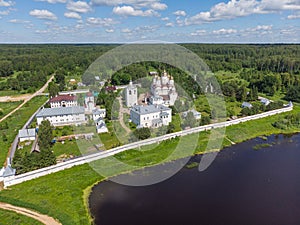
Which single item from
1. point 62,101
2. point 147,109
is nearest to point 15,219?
point 147,109

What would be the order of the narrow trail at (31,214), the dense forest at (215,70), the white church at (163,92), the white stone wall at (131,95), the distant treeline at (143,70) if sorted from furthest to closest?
the distant treeline at (143,70), the dense forest at (215,70), the white stone wall at (131,95), the white church at (163,92), the narrow trail at (31,214)

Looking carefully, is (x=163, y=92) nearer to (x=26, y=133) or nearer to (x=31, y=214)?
(x=26, y=133)

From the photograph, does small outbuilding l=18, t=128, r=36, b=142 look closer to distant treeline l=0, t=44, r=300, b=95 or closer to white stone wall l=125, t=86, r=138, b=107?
white stone wall l=125, t=86, r=138, b=107

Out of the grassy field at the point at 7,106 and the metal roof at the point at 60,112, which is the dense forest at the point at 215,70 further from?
the metal roof at the point at 60,112

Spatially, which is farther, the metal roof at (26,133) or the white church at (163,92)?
the white church at (163,92)

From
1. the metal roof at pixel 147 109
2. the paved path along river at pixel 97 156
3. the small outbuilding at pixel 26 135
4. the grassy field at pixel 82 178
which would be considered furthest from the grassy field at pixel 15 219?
the metal roof at pixel 147 109

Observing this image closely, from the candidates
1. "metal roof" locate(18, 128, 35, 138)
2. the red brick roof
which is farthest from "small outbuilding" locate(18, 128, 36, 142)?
the red brick roof
